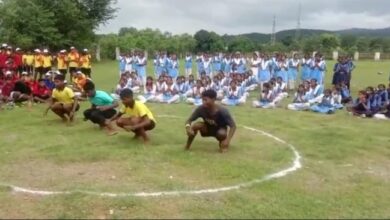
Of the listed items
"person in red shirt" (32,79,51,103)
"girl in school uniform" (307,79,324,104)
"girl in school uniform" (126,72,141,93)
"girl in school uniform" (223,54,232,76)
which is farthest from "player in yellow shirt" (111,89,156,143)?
"girl in school uniform" (223,54,232,76)

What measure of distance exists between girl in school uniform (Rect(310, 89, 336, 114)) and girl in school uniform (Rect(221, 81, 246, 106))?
8.22 feet

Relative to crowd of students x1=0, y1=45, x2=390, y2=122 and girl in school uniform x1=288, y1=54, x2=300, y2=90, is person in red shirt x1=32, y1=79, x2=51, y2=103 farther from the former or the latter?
girl in school uniform x1=288, y1=54, x2=300, y2=90

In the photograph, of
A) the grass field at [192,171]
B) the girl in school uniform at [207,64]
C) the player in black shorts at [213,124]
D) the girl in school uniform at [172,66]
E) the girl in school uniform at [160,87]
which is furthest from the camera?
the girl in school uniform at [207,64]

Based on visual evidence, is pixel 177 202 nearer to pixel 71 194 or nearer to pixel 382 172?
pixel 71 194

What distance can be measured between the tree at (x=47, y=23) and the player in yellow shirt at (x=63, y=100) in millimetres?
25752

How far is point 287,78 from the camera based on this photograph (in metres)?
21.2

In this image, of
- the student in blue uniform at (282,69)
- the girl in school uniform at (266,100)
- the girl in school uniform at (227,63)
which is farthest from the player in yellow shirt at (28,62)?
the girl in school uniform at (266,100)

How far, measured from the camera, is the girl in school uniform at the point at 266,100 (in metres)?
16.5

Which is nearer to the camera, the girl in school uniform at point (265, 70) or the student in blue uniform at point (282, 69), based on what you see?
the student in blue uniform at point (282, 69)

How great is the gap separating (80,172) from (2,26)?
1303 inches

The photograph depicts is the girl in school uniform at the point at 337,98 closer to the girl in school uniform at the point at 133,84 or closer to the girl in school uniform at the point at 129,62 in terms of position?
the girl in school uniform at the point at 133,84

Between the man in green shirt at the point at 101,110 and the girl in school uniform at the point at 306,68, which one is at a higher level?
the girl in school uniform at the point at 306,68

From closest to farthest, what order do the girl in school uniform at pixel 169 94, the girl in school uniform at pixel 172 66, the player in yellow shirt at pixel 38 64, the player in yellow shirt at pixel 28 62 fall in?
the girl in school uniform at pixel 169 94, the player in yellow shirt at pixel 38 64, the player in yellow shirt at pixel 28 62, the girl in school uniform at pixel 172 66

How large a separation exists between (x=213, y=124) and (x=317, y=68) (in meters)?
12.2
